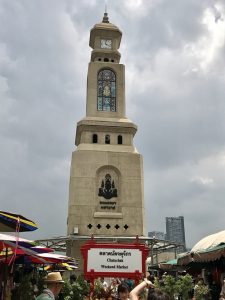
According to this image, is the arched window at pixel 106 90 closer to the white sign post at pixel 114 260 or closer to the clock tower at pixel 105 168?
the clock tower at pixel 105 168

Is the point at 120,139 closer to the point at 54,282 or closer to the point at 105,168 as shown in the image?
the point at 105,168

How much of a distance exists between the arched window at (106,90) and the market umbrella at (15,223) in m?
32.3

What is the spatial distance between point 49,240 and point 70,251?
2.48m

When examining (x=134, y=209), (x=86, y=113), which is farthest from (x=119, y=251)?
(x=86, y=113)

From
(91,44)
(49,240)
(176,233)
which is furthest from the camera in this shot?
(176,233)

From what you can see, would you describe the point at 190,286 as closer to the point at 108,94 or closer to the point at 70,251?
the point at 70,251

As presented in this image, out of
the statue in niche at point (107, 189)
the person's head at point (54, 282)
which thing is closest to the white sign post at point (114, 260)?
the person's head at point (54, 282)

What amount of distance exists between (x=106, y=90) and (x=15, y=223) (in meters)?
34.5

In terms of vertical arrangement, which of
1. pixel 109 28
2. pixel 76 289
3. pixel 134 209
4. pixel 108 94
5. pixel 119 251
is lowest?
pixel 76 289

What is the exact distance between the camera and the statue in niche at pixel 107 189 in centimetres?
3581

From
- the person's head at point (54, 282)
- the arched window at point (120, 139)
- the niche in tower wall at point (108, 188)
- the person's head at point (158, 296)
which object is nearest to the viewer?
the person's head at point (158, 296)

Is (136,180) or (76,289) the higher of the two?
(136,180)

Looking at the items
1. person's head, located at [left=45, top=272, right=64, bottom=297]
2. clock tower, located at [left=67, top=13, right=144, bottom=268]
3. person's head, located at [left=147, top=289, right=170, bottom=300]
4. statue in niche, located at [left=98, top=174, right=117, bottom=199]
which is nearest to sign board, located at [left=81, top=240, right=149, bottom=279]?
person's head, located at [left=45, top=272, right=64, bottom=297]

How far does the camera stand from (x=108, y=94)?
41.4 meters
